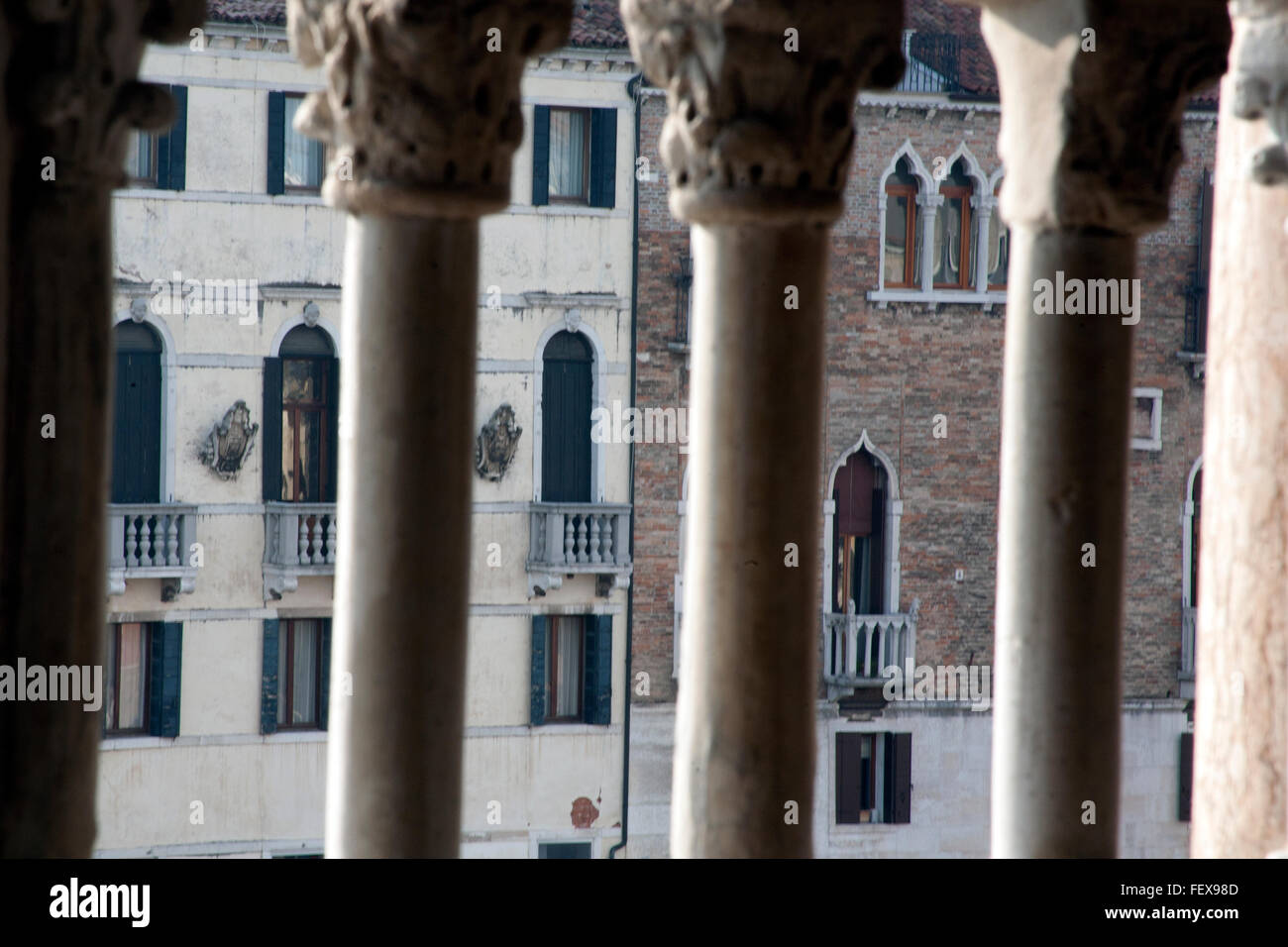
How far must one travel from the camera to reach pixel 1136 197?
9.38 metres

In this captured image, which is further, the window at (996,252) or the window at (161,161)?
the window at (996,252)

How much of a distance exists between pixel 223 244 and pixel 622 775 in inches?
471

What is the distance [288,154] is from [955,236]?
41.0 feet

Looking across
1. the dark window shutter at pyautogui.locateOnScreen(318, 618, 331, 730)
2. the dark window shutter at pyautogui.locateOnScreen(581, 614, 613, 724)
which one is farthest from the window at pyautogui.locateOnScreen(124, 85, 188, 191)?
the dark window shutter at pyautogui.locateOnScreen(581, 614, 613, 724)

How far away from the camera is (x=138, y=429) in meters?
33.2

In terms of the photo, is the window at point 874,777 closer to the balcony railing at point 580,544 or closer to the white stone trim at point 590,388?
the balcony railing at point 580,544

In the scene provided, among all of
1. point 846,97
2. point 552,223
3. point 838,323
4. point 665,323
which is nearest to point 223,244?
point 552,223

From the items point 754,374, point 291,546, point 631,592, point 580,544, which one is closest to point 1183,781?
point 631,592

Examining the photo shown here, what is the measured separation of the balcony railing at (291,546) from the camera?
33.7 m

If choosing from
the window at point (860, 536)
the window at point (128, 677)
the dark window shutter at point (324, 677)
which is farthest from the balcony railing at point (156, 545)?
the window at point (860, 536)

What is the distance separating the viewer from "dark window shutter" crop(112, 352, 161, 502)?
33.0 metres

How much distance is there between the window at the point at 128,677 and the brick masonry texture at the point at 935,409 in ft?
29.2
